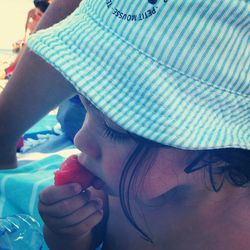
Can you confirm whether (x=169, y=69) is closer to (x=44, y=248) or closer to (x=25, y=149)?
(x=44, y=248)

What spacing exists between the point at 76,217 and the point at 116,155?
20cm

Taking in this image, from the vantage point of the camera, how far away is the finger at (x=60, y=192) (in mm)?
651

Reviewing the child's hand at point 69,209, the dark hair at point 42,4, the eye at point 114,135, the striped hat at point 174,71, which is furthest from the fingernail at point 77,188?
the dark hair at point 42,4

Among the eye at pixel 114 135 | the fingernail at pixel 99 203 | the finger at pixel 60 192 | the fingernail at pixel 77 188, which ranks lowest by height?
the fingernail at pixel 99 203

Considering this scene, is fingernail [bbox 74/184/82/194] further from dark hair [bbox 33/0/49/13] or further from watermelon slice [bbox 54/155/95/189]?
dark hair [bbox 33/0/49/13]

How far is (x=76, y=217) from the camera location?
0.68 m

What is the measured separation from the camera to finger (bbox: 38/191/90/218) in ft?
2.19

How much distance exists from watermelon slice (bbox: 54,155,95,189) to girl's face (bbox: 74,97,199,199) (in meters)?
0.06

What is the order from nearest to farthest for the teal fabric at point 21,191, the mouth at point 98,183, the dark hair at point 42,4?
the mouth at point 98,183 → the teal fabric at point 21,191 → the dark hair at point 42,4

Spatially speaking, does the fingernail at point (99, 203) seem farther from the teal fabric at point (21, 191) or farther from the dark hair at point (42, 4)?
the dark hair at point (42, 4)

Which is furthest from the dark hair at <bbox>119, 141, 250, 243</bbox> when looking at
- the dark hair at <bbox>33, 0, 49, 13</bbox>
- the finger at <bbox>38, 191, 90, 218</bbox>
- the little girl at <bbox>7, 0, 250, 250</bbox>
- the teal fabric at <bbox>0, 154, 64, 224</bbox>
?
the dark hair at <bbox>33, 0, 49, 13</bbox>

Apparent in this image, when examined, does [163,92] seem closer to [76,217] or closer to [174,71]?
[174,71]

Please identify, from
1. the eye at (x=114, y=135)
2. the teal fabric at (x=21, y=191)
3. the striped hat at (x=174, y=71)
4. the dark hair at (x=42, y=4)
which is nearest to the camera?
the striped hat at (x=174, y=71)

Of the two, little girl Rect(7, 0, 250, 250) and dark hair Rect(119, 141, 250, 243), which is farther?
dark hair Rect(119, 141, 250, 243)
